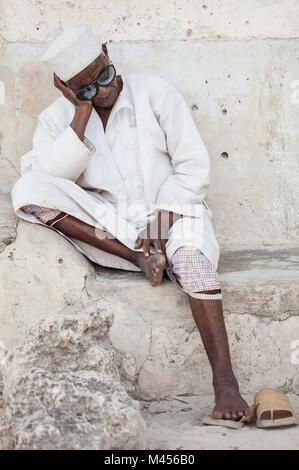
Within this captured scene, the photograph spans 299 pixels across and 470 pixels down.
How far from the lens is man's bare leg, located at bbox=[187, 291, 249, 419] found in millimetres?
3444

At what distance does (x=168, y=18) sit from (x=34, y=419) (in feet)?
9.95

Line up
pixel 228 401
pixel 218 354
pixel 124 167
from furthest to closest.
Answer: pixel 124 167 → pixel 218 354 → pixel 228 401

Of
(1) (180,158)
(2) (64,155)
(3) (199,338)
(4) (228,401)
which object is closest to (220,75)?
(1) (180,158)

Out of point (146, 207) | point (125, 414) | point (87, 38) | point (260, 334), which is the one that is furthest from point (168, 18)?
point (125, 414)

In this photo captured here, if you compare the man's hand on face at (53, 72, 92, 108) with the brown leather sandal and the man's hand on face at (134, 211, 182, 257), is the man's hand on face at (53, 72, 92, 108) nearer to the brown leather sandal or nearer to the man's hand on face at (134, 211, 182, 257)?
the man's hand on face at (134, 211, 182, 257)

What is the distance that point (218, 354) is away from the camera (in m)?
3.62

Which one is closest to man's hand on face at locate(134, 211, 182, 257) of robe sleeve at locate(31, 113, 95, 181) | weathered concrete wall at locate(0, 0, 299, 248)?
robe sleeve at locate(31, 113, 95, 181)

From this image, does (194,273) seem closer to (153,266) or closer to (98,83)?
(153,266)

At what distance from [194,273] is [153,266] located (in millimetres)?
217

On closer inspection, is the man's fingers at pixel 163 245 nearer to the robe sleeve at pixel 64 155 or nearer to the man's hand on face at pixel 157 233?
the man's hand on face at pixel 157 233

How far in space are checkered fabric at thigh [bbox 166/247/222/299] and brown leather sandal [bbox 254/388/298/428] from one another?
0.57 m

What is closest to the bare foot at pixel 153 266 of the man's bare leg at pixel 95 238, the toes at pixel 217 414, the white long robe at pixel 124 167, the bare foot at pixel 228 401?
the man's bare leg at pixel 95 238

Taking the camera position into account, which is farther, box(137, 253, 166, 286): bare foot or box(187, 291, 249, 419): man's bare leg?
box(137, 253, 166, 286): bare foot
